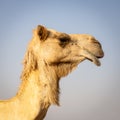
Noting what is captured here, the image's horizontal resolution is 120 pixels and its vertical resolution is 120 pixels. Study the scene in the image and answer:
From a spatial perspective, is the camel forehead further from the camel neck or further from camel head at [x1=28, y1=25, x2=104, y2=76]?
the camel neck

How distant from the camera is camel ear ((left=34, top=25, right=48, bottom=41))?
2334 millimetres

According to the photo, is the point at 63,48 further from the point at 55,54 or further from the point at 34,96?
the point at 34,96

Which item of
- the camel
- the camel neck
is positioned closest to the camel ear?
the camel

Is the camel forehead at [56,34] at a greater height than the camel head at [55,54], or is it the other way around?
the camel forehead at [56,34]

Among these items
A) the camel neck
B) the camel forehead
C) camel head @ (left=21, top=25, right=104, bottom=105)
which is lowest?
the camel neck

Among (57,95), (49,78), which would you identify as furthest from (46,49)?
(57,95)

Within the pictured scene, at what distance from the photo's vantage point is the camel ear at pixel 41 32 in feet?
7.66

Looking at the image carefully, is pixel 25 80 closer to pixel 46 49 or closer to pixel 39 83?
pixel 39 83

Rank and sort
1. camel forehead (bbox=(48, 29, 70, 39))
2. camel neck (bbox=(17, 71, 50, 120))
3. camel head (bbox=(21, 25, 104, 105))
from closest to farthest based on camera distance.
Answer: camel neck (bbox=(17, 71, 50, 120)), camel head (bbox=(21, 25, 104, 105)), camel forehead (bbox=(48, 29, 70, 39))

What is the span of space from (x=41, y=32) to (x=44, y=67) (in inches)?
12.0

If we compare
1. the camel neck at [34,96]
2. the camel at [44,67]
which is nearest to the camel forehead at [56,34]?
the camel at [44,67]

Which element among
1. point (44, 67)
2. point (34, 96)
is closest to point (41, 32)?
point (44, 67)

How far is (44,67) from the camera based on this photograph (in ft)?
7.52

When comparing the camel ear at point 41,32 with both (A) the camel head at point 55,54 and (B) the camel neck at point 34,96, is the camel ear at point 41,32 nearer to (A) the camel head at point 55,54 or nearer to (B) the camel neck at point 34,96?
(A) the camel head at point 55,54
